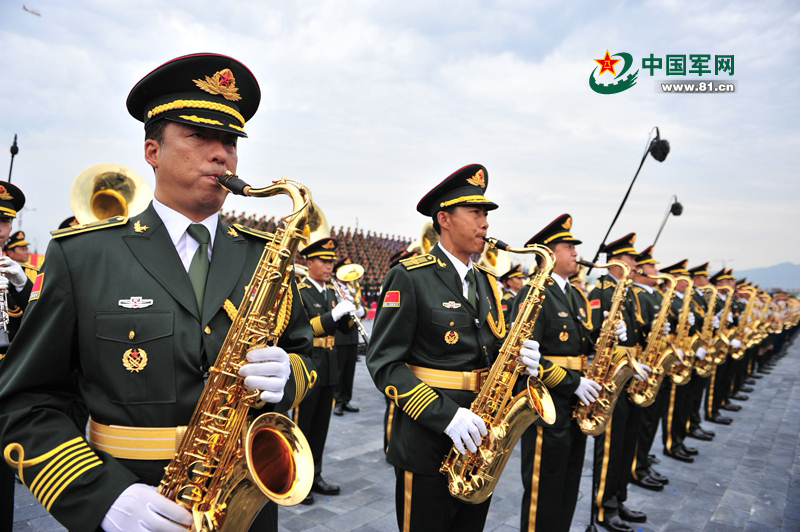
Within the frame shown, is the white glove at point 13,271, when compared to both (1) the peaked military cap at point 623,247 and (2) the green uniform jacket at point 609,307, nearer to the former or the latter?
(2) the green uniform jacket at point 609,307

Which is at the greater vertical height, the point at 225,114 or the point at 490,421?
the point at 225,114

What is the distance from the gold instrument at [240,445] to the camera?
188cm

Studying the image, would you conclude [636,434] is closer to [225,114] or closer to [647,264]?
[647,264]

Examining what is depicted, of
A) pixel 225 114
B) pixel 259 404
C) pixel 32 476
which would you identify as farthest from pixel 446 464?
pixel 225 114

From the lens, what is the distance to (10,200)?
195 inches

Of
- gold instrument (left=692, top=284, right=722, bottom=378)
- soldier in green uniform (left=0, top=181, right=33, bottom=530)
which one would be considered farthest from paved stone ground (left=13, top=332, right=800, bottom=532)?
gold instrument (left=692, top=284, right=722, bottom=378)

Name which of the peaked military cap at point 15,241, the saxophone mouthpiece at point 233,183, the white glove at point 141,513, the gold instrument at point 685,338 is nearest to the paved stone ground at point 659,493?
the gold instrument at point 685,338

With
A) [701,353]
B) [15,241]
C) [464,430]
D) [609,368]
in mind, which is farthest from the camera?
[701,353]

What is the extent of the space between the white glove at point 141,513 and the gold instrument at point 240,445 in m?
0.12

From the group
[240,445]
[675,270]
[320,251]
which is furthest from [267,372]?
[675,270]

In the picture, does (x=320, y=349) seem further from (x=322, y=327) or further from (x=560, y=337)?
(x=560, y=337)

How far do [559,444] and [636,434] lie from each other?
9.01ft

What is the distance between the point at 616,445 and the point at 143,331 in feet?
19.1

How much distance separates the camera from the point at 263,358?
6.52 feet
